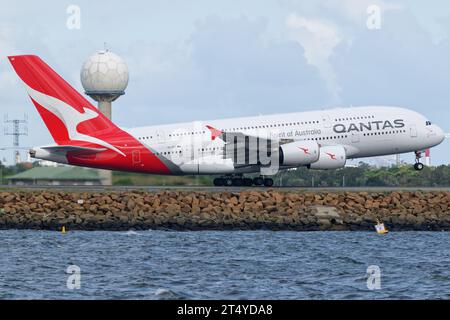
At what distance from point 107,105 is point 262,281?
69910 millimetres

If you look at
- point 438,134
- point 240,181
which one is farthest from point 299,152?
point 438,134

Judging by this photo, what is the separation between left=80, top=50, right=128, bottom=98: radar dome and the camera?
346 ft

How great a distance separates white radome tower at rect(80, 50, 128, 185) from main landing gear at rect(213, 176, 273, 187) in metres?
37.1

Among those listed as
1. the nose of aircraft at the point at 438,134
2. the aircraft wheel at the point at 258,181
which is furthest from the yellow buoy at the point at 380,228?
the nose of aircraft at the point at 438,134

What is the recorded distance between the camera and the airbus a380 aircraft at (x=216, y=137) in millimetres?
68750

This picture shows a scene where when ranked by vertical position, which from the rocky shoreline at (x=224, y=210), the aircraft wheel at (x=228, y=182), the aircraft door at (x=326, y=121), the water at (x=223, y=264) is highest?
the aircraft door at (x=326, y=121)

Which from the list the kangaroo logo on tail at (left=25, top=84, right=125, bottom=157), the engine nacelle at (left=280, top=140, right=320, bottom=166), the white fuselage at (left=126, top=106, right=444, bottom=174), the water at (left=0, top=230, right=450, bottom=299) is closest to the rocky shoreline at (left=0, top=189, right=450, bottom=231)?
the water at (left=0, top=230, right=450, bottom=299)

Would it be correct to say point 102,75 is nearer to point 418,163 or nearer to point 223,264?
point 418,163

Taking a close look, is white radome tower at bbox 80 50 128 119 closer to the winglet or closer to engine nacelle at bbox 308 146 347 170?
the winglet

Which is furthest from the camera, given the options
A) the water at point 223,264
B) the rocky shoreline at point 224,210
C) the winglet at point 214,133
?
the winglet at point 214,133

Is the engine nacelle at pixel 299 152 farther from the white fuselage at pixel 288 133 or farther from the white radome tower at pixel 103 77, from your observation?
the white radome tower at pixel 103 77

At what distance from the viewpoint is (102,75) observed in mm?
105562

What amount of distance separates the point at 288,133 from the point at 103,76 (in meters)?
40.0

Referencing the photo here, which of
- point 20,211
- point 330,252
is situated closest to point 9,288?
point 330,252
